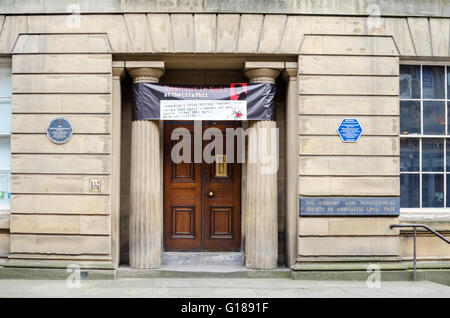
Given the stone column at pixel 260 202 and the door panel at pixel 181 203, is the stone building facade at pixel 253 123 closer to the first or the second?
the stone column at pixel 260 202

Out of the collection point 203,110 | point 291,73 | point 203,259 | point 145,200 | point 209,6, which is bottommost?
point 203,259

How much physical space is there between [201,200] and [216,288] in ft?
7.29

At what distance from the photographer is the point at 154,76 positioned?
8.79 metres

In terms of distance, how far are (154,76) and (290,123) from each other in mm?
2788

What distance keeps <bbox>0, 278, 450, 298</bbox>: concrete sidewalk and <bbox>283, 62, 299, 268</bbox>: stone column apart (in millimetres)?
704

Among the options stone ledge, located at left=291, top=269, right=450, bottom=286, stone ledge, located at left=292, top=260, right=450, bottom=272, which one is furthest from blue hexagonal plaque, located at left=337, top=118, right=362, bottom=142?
stone ledge, located at left=291, top=269, right=450, bottom=286

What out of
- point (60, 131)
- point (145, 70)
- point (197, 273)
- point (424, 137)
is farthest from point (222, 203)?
point (424, 137)

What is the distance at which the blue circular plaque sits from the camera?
8.49 meters

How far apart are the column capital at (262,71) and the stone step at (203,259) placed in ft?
11.4

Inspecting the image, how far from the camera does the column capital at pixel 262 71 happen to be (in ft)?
28.4

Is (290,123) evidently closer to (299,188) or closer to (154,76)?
(299,188)

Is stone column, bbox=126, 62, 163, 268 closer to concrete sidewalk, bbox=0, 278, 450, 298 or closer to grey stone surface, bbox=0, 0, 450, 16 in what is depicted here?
concrete sidewalk, bbox=0, 278, 450, 298

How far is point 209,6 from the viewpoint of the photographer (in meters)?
8.53

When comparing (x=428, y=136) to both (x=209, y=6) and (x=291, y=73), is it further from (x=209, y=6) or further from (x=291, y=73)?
(x=209, y=6)
